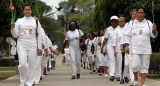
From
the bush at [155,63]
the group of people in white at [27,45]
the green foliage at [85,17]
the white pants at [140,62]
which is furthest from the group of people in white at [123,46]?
the green foliage at [85,17]

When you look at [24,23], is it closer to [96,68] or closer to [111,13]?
[96,68]

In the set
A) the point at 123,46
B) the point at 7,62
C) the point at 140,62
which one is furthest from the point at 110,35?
the point at 7,62

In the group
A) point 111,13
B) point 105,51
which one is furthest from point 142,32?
point 111,13

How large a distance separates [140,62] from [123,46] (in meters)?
1.68

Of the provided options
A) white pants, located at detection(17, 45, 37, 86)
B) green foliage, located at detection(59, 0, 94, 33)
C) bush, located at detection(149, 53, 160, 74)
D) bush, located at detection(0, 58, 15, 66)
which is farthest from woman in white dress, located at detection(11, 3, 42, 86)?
green foliage, located at detection(59, 0, 94, 33)

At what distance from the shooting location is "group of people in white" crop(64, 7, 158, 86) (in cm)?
1218

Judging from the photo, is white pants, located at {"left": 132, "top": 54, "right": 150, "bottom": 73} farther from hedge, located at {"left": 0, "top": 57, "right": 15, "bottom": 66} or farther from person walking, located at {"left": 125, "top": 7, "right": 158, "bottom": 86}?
hedge, located at {"left": 0, "top": 57, "right": 15, "bottom": 66}

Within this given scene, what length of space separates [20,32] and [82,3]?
264ft

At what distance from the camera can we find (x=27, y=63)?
467 inches

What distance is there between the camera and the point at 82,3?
92.1 m

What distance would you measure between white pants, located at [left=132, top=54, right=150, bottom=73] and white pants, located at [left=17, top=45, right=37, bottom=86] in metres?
2.55

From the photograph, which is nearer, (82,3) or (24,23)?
(24,23)

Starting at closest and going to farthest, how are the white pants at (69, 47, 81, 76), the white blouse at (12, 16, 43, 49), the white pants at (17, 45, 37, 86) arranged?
the white pants at (17, 45, 37, 86)
the white blouse at (12, 16, 43, 49)
the white pants at (69, 47, 81, 76)

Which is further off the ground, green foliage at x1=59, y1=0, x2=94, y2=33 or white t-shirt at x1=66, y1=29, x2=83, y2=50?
green foliage at x1=59, y1=0, x2=94, y2=33
